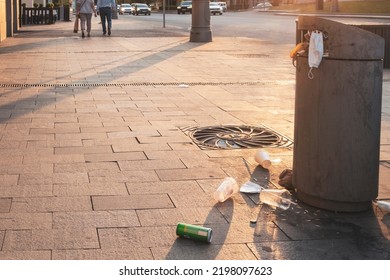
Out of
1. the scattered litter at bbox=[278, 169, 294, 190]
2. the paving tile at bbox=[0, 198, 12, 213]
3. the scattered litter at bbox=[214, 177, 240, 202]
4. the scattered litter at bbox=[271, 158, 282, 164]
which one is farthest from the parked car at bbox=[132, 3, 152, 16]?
the paving tile at bbox=[0, 198, 12, 213]

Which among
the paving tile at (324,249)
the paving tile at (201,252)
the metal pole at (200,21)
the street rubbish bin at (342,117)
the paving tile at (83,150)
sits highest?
the metal pole at (200,21)

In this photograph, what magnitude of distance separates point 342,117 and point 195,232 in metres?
1.31

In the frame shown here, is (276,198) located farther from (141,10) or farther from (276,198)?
(141,10)

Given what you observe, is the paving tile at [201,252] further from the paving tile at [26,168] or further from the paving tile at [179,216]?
the paving tile at [26,168]

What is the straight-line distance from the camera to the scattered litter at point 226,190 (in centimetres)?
480

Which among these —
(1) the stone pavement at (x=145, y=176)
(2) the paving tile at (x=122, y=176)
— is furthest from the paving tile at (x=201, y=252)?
(2) the paving tile at (x=122, y=176)

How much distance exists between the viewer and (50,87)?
1105cm

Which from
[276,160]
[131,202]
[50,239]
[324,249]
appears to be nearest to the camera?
[324,249]

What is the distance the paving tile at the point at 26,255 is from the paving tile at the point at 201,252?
1.95 feet

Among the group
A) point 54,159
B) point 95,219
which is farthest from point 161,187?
point 54,159

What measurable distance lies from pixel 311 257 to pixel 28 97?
6.91m

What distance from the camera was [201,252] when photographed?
3863 mm

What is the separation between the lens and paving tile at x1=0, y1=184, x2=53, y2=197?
4996 millimetres
